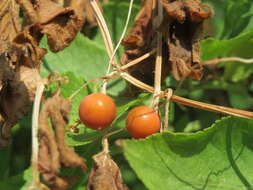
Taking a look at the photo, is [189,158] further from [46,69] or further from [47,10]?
[46,69]

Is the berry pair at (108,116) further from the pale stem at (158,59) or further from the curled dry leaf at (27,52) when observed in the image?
the curled dry leaf at (27,52)

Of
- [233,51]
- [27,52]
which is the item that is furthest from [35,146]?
[233,51]


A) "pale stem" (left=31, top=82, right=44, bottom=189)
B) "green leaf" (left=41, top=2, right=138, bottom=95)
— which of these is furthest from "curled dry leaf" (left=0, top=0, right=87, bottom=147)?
"green leaf" (left=41, top=2, right=138, bottom=95)

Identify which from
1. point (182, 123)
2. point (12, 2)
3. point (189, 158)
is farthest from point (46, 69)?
point (189, 158)

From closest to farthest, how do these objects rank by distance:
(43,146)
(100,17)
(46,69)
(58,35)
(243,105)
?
(43,146) → (58,35) → (100,17) → (46,69) → (243,105)

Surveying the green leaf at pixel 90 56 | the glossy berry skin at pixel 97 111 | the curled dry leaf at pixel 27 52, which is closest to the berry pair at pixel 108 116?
the glossy berry skin at pixel 97 111

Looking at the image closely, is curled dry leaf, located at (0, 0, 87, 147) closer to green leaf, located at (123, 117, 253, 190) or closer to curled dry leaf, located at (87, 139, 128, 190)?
curled dry leaf, located at (87, 139, 128, 190)
